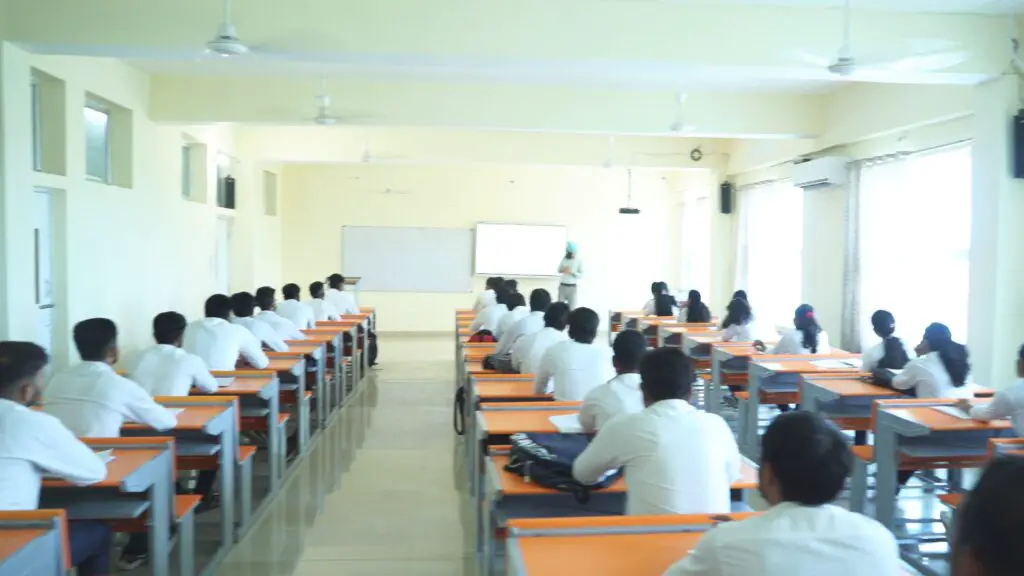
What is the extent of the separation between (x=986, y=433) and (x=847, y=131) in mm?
5442

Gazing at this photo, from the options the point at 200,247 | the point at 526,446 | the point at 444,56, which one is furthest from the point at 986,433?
the point at 200,247

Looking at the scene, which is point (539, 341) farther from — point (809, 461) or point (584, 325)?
point (809, 461)

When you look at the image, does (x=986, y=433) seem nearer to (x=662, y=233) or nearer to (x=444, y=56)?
(x=444, y=56)

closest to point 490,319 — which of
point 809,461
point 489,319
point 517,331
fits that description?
point 489,319

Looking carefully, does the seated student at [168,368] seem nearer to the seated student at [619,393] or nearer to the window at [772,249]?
the seated student at [619,393]

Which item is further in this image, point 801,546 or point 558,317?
point 558,317

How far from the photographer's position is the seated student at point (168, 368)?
4.15m

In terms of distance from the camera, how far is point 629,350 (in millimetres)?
3240

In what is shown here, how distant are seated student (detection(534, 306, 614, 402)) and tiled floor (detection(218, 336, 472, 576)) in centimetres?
97

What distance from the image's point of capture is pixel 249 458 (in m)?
4.19

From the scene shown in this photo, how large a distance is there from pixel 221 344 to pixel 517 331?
2.03 meters

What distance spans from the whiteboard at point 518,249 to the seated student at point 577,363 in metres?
9.89

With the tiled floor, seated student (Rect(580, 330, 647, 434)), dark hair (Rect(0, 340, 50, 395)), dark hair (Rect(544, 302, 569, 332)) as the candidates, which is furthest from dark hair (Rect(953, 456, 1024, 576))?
dark hair (Rect(544, 302, 569, 332))

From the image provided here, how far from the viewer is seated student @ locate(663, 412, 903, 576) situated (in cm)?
151
